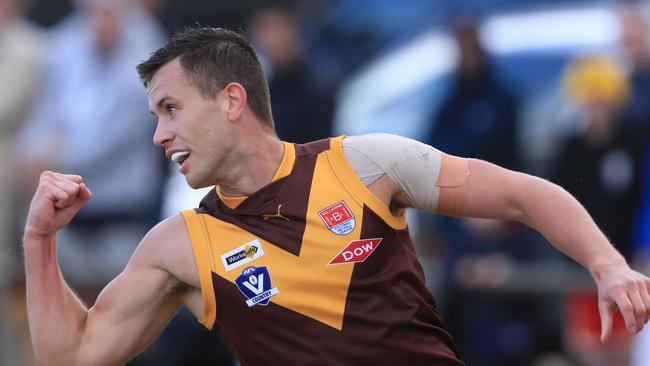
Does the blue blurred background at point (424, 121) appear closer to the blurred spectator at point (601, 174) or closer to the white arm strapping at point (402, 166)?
the blurred spectator at point (601, 174)

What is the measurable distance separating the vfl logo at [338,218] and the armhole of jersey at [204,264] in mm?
462

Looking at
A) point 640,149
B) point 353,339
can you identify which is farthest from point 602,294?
point 640,149

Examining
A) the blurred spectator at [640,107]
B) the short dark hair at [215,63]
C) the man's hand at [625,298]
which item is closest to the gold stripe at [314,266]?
the short dark hair at [215,63]

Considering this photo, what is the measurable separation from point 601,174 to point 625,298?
15.4 feet

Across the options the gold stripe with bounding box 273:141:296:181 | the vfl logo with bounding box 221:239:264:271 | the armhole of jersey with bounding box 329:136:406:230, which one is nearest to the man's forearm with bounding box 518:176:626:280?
the armhole of jersey with bounding box 329:136:406:230

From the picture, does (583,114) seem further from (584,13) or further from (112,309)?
(112,309)

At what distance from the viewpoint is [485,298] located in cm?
942

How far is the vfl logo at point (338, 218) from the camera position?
5.02 metres

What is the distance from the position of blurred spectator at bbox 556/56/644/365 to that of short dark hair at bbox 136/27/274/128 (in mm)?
4214

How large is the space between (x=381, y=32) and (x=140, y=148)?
2.15 meters

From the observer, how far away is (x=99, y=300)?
17.0 ft

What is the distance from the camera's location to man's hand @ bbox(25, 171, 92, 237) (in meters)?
5.02

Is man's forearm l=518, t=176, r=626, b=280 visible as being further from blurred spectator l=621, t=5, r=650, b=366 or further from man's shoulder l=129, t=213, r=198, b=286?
blurred spectator l=621, t=5, r=650, b=366

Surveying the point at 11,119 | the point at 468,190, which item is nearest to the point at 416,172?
the point at 468,190
